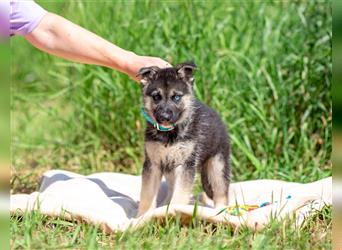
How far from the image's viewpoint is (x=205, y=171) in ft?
16.4

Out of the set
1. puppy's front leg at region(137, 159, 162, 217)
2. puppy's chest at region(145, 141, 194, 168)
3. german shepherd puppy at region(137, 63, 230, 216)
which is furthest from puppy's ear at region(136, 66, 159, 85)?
puppy's front leg at region(137, 159, 162, 217)

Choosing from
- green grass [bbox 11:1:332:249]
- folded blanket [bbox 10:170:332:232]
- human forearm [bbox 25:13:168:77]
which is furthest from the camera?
green grass [bbox 11:1:332:249]

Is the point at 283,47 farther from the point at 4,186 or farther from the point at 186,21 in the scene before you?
the point at 4,186

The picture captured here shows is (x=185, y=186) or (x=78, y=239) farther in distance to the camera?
(x=185, y=186)

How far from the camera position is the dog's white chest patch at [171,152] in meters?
4.52

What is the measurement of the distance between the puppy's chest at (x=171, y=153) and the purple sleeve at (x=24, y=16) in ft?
4.43

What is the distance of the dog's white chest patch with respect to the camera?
4523 millimetres

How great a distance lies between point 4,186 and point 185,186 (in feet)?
7.08

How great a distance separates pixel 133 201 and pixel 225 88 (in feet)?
5.81

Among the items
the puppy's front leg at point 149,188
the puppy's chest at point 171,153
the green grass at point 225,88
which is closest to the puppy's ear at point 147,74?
the puppy's chest at point 171,153

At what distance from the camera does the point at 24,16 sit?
4934 mm

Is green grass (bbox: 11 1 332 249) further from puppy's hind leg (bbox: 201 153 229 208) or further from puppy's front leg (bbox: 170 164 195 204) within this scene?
puppy's front leg (bbox: 170 164 195 204)

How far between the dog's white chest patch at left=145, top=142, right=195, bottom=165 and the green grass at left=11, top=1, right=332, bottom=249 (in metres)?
1.50

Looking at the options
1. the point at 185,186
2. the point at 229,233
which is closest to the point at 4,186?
the point at 229,233
